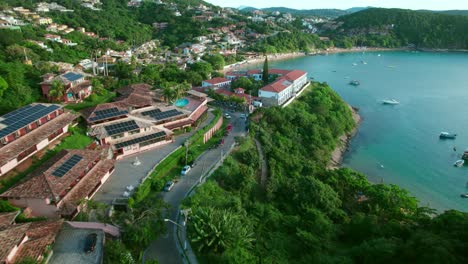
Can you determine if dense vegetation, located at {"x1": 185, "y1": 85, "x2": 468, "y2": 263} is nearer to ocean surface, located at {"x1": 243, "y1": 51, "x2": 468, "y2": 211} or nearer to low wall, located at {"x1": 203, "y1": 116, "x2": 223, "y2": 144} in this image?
low wall, located at {"x1": 203, "y1": 116, "x2": 223, "y2": 144}

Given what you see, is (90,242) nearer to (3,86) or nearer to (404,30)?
(3,86)

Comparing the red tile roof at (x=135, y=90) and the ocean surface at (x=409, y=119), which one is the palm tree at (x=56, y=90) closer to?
the red tile roof at (x=135, y=90)

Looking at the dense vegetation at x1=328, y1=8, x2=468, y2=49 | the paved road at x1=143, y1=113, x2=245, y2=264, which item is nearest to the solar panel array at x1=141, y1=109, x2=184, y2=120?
the paved road at x1=143, y1=113, x2=245, y2=264

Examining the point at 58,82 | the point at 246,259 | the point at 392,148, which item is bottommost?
the point at 392,148

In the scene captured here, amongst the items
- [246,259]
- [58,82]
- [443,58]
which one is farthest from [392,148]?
[443,58]

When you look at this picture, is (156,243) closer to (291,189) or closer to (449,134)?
(291,189)

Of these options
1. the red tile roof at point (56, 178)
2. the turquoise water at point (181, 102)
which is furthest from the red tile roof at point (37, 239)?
the turquoise water at point (181, 102)

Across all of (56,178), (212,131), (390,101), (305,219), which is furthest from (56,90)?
(390,101)
